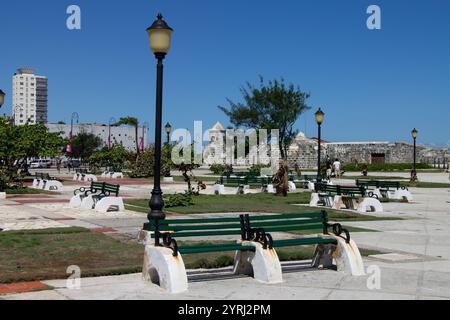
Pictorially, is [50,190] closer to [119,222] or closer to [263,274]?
[119,222]

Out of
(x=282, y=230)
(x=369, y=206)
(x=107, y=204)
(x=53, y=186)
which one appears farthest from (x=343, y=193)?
(x=53, y=186)

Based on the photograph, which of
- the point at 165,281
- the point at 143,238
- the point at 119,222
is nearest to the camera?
the point at 165,281

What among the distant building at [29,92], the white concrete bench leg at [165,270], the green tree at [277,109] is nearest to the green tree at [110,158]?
the green tree at [277,109]

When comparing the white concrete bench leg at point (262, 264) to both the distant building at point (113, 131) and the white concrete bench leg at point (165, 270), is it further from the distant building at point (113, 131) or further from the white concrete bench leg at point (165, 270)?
the distant building at point (113, 131)

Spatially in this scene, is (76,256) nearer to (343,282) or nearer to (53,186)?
(343,282)

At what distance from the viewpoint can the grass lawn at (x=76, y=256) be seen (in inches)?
330

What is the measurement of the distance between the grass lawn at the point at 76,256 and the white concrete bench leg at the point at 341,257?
0.79 meters

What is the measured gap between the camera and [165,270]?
7.28 m

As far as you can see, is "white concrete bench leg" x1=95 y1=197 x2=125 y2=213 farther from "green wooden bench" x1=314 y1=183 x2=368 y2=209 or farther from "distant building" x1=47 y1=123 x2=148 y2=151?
"distant building" x1=47 y1=123 x2=148 y2=151

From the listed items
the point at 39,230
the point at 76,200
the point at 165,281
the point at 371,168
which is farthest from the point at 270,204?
the point at 371,168

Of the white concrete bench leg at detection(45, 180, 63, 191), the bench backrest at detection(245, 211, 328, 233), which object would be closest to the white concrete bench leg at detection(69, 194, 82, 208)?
the white concrete bench leg at detection(45, 180, 63, 191)

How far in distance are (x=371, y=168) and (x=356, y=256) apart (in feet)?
206

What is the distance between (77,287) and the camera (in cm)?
749
